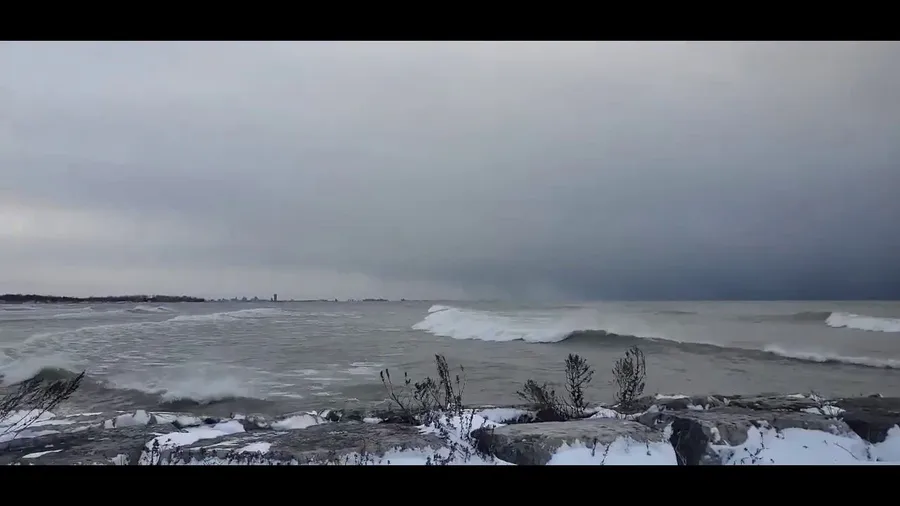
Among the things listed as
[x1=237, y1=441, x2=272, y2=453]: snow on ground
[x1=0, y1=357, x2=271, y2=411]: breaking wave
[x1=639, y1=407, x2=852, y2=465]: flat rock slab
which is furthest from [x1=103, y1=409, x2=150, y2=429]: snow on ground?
[x1=639, y1=407, x2=852, y2=465]: flat rock slab

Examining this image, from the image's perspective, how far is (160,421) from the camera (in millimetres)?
4273

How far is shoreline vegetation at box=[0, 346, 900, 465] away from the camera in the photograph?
10.3 ft

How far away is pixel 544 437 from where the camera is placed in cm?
317

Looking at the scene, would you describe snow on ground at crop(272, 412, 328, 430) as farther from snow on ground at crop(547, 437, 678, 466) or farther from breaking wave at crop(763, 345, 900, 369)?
breaking wave at crop(763, 345, 900, 369)

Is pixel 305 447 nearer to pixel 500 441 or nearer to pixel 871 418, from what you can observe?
pixel 500 441

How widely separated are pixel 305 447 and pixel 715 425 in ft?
9.43

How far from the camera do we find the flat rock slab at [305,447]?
3115 millimetres

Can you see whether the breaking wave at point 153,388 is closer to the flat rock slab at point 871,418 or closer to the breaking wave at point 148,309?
the breaking wave at point 148,309

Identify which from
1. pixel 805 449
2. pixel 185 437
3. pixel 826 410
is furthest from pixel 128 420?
pixel 826 410

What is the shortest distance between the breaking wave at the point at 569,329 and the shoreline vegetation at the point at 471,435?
2222 mm

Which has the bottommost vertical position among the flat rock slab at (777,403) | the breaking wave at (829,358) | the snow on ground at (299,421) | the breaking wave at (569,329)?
the snow on ground at (299,421)

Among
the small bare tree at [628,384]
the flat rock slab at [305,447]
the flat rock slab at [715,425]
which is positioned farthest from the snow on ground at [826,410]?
the flat rock slab at [305,447]
